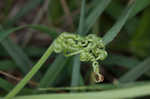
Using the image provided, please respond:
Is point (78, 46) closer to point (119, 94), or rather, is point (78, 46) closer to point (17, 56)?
point (119, 94)

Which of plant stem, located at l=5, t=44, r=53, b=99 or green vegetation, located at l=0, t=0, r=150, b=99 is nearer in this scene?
plant stem, located at l=5, t=44, r=53, b=99

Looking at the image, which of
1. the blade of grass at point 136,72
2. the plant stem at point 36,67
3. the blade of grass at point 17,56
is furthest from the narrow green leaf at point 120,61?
the plant stem at point 36,67

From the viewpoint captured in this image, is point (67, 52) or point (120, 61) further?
point (120, 61)

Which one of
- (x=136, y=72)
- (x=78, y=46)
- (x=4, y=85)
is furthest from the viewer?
(x=136, y=72)

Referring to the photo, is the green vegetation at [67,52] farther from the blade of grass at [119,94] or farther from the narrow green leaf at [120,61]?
the blade of grass at [119,94]

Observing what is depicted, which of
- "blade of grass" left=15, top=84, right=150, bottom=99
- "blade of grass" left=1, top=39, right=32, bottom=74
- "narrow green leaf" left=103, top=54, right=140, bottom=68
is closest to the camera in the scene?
"blade of grass" left=15, top=84, right=150, bottom=99

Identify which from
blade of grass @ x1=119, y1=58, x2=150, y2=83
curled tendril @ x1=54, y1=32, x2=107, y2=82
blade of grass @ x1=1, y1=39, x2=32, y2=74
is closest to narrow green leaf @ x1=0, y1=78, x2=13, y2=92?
→ blade of grass @ x1=1, y1=39, x2=32, y2=74

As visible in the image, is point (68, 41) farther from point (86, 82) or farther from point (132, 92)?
point (86, 82)

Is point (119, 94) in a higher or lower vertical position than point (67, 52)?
lower

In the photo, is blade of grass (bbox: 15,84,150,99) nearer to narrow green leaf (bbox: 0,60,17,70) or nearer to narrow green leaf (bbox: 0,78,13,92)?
narrow green leaf (bbox: 0,78,13,92)

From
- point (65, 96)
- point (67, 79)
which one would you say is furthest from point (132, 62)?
point (65, 96)

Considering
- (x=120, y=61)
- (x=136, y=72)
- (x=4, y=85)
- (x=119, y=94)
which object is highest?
(x=120, y=61)

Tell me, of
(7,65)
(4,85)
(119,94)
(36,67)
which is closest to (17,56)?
(7,65)

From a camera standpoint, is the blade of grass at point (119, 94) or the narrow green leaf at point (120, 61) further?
the narrow green leaf at point (120, 61)
